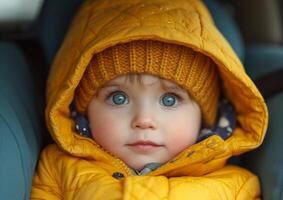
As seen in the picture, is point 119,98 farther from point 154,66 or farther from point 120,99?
point 154,66

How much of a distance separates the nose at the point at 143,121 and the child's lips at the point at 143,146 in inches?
1.4

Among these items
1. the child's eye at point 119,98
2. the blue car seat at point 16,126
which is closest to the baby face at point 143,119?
the child's eye at point 119,98

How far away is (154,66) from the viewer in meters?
1.44

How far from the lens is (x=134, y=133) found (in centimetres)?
146

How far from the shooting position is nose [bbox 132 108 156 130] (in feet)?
4.69

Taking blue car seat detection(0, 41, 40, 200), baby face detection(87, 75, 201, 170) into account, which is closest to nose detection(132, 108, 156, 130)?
baby face detection(87, 75, 201, 170)

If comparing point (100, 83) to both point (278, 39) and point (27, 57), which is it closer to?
point (27, 57)

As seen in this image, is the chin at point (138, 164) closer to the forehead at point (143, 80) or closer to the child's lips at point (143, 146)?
the child's lips at point (143, 146)

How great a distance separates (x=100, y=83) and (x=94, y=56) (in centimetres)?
6

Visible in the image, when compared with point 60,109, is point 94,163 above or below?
below

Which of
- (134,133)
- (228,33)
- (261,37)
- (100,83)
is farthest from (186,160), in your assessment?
(261,37)

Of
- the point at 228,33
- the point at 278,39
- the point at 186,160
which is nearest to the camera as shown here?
the point at 186,160

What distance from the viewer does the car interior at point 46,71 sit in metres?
1.38

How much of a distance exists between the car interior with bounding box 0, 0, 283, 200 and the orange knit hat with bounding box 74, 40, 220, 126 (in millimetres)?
158
